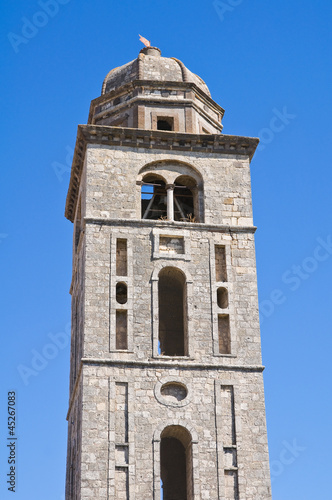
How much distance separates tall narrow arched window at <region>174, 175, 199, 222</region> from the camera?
37.1 metres

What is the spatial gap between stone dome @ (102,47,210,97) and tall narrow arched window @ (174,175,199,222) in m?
4.31

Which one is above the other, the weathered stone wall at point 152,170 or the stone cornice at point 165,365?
the weathered stone wall at point 152,170

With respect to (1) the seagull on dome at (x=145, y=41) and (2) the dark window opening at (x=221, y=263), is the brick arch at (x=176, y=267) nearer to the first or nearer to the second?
(2) the dark window opening at (x=221, y=263)

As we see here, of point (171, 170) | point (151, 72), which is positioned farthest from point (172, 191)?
point (151, 72)

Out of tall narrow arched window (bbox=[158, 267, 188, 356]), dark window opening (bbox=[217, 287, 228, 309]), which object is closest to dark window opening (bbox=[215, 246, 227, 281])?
dark window opening (bbox=[217, 287, 228, 309])

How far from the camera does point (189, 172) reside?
37.4m

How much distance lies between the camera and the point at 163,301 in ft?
125

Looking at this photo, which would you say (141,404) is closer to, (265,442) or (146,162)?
(265,442)

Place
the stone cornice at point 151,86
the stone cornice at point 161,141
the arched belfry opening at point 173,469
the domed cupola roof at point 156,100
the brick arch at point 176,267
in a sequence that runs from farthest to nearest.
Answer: the stone cornice at point 151,86
the domed cupola roof at point 156,100
the stone cornice at point 161,141
the arched belfry opening at point 173,469
the brick arch at point 176,267

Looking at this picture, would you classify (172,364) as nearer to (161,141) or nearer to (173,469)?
(173,469)

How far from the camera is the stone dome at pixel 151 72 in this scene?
39812 millimetres

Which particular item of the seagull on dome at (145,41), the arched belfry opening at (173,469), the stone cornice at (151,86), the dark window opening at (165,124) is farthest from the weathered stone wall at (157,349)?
the seagull on dome at (145,41)

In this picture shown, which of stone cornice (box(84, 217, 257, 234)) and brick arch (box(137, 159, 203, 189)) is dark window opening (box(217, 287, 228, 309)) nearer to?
stone cornice (box(84, 217, 257, 234))

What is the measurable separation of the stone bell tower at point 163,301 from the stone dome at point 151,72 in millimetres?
64
